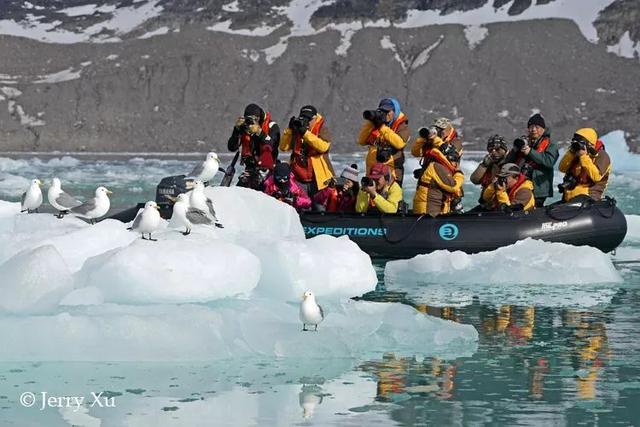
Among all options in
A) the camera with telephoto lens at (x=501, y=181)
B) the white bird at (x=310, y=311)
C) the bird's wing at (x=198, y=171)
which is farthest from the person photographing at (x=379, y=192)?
the white bird at (x=310, y=311)

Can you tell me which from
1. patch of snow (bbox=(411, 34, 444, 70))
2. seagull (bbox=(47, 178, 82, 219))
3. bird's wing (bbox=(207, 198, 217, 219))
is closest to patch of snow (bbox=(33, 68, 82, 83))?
patch of snow (bbox=(411, 34, 444, 70))

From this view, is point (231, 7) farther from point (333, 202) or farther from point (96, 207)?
point (96, 207)

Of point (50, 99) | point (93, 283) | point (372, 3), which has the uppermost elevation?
point (372, 3)

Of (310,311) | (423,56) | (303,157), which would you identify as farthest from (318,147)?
(423,56)

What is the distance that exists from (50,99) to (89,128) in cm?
516

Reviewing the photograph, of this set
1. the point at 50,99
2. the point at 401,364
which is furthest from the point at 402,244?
the point at 50,99

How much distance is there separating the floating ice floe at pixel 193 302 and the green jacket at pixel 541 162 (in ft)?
14.8

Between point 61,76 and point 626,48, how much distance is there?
50690mm

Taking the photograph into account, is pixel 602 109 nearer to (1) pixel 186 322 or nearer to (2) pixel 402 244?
(2) pixel 402 244

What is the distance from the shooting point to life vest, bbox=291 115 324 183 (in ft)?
49.0

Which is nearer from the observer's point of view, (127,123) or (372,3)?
(127,123)

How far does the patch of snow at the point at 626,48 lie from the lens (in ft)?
365

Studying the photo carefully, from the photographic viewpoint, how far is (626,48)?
11212 cm

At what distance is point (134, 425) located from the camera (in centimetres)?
672
